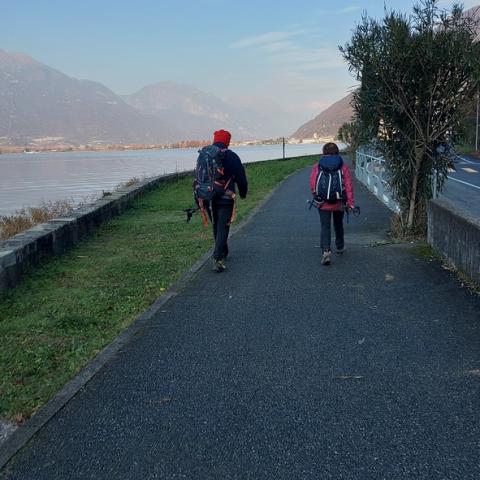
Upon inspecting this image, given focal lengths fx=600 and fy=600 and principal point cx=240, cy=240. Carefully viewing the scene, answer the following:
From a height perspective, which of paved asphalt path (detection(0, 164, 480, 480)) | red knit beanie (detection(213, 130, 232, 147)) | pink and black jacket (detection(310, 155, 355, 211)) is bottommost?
paved asphalt path (detection(0, 164, 480, 480))

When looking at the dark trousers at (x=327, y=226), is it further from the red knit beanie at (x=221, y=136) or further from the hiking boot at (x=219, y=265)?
the red knit beanie at (x=221, y=136)

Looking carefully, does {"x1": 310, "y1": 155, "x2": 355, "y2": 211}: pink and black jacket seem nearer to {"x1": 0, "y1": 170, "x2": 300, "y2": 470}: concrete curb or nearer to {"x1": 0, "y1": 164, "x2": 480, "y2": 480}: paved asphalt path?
{"x1": 0, "y1": 164, "x2": 480, "y2": 480}: paved asphalt path

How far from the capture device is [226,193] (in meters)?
7.67

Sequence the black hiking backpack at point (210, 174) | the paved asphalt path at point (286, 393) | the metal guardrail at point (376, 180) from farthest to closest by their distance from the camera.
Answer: the metal guardrail at point (376, 180) → the black hiking backpack at point (210, 174) → the paved asphalt path at point (286, 393)

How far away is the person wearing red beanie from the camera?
7621 millimetres

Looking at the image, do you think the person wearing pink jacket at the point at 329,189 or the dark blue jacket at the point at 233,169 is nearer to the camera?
the dark blue jacket at the point at 233,169

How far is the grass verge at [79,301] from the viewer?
4.27 metres

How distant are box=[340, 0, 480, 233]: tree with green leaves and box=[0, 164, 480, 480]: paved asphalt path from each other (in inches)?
139

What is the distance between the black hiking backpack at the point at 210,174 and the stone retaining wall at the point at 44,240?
2299mm

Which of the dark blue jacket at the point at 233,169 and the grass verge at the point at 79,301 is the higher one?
the dark blue jacket at the point at 233,169

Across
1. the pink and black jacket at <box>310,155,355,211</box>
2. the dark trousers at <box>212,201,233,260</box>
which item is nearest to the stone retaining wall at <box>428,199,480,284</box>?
the pink and black jacket at <box>310,155,355,211</box>

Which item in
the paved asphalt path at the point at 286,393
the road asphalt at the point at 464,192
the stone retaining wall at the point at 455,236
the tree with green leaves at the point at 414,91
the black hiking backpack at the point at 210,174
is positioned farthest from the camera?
the road asphalt at the point at 464,192

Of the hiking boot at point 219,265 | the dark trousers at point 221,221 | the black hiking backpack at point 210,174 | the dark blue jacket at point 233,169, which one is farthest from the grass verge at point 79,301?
the dark blue jacket at point 233,169

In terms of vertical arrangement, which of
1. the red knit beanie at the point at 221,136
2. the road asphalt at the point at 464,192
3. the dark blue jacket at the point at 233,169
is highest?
the red knit beanie at the point at 221,136
